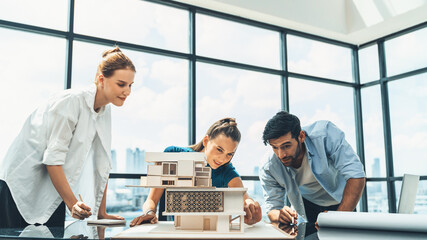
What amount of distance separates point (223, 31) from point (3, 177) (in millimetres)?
3000

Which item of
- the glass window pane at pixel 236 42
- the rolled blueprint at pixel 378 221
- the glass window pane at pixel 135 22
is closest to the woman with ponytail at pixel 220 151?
the rolled blueprint at pixel 378 221

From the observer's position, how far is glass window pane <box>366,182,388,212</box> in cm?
475

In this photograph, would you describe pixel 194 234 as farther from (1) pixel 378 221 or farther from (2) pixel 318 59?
(2) pixel 318 59

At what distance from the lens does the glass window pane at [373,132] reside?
4855mm

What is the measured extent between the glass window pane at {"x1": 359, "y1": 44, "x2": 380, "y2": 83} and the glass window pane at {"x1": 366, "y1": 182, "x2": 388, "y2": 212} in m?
1.27

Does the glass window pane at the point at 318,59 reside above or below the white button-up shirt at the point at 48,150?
above

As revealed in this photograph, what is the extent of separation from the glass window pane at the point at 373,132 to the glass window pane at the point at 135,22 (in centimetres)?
246

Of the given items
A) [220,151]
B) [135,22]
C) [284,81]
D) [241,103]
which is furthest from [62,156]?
[284,81]

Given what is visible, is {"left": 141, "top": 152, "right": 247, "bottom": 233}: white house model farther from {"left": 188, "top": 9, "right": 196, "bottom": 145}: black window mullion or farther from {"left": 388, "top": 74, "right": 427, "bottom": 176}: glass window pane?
{"left": 388, "top": 74, "right": 427, "bottom": 176}: glass window pane

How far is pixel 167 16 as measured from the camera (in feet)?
12.7

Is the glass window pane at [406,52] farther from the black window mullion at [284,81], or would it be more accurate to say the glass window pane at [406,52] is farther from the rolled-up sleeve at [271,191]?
the rolled-up sleeve at [271,191]

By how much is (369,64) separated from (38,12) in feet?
12.3

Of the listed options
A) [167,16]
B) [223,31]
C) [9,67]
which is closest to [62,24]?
[9,67]

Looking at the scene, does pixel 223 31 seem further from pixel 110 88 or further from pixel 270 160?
pixel 110 88
